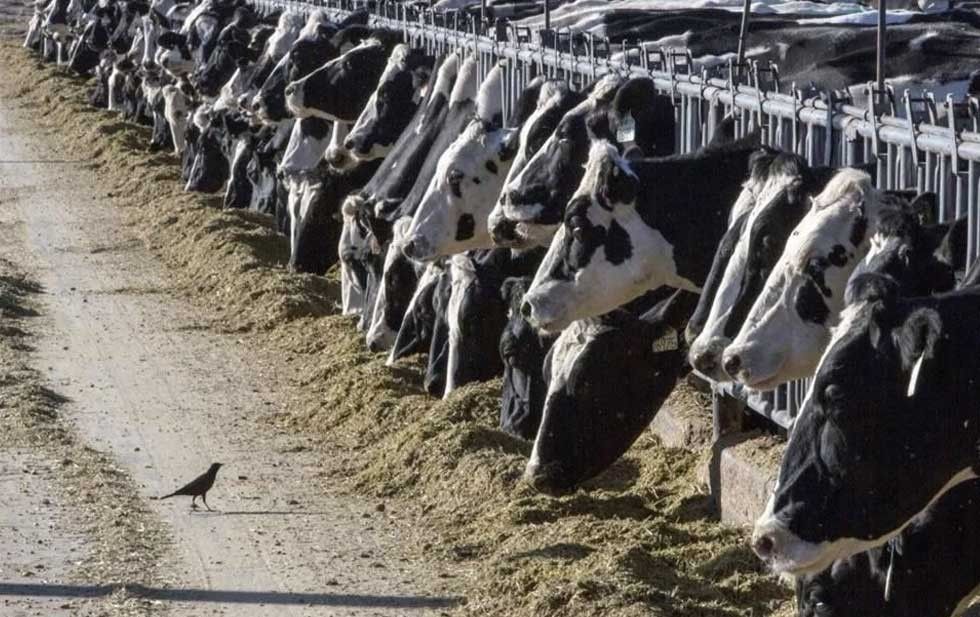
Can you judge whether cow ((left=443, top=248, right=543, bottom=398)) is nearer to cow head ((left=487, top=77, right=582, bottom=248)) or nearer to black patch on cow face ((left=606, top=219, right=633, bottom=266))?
cow head ((left=487, top=77, right=582, bottom=248))

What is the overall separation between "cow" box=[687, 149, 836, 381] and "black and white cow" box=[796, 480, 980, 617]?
0.94m

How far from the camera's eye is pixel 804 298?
6.26 m

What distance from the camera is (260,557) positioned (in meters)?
8.42

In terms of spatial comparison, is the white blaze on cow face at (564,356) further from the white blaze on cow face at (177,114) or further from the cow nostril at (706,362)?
the white blaze on cow face at (177,114)

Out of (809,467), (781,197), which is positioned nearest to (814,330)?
(781,197)

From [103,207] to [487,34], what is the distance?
22.5 feet

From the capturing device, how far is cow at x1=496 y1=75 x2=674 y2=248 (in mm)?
8875

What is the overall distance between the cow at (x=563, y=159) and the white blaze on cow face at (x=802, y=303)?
2.53 metres

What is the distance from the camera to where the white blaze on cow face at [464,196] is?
1065 centimetres

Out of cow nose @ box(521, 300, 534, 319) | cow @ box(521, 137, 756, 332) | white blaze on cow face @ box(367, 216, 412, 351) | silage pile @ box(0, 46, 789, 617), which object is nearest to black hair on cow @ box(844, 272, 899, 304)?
silage pile @ box(0, 46, 789, 617)

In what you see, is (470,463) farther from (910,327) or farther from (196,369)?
(910,327)

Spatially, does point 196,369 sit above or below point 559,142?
below

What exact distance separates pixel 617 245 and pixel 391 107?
224 inches

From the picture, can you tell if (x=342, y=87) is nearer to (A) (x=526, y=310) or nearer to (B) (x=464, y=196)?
(B) (x=464, y=196)
